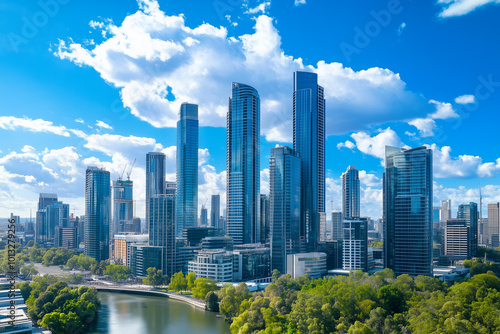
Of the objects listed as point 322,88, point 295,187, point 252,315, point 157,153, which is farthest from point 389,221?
point 157,153

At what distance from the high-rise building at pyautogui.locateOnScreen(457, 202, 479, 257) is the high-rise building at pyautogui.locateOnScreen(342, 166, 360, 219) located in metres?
23.3

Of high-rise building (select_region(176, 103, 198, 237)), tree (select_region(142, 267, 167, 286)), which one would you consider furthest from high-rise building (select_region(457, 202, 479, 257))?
tree (select_region(142, 267, 167, 286))

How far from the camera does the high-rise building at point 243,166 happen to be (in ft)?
222

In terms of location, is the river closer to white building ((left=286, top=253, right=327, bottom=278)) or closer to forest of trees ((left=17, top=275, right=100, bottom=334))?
forest of trees ((left=17, top=275, right=100, bottom=334))

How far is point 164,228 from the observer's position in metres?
52.0

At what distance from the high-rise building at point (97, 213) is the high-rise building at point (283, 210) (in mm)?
33129

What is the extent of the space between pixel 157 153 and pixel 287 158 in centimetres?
5982

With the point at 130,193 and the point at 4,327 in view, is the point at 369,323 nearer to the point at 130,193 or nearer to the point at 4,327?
the point at 4,327

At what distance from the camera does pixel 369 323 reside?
898 inches

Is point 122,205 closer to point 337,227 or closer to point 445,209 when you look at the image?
point 337,227

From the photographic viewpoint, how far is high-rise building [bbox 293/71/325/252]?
61534mm

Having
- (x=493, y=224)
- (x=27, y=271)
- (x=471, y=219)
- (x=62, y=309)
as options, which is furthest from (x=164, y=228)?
(x=493, y=224)

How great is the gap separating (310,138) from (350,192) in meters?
31.4

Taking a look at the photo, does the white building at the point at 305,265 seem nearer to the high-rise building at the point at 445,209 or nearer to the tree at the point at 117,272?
the tree at the point at 117,272
